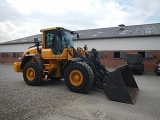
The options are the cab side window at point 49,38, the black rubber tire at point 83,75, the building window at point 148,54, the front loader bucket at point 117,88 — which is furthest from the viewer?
the building window at point 148,54

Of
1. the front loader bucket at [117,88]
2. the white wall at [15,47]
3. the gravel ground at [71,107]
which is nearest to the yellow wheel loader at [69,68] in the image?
the front loader bucket at [117,88]

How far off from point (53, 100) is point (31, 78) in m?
3.40

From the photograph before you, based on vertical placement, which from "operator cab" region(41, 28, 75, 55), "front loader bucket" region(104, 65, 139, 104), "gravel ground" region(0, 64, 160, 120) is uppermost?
"operator cab" region(41, 28, 75, 55)

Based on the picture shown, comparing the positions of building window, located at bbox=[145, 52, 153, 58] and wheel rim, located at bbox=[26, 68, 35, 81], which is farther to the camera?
building window, located at bbox=[145, 52, 153, 58]

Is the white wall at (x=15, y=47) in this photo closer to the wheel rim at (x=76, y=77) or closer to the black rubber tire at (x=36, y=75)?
the black rubber tire at (x=36, y=75)

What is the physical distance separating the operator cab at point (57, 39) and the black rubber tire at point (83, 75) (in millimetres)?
1367

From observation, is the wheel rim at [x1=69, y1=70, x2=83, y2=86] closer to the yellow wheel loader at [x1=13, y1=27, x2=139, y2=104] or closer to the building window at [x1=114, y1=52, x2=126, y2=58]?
the yellow wheel loader at [x1=13, y1=27, x2=139, y2=104]

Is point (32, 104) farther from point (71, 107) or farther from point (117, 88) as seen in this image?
point (117, 88)

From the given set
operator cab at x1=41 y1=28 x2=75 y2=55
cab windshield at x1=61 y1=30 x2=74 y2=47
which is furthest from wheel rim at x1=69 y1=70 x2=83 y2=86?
cab windshield at x1=61 y1=30 x2=74 y2=47

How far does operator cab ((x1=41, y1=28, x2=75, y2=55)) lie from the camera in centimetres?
937

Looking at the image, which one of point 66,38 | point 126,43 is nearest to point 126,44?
point 126,43

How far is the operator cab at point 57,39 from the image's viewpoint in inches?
369

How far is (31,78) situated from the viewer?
998 centimetres

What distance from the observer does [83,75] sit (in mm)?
7930
